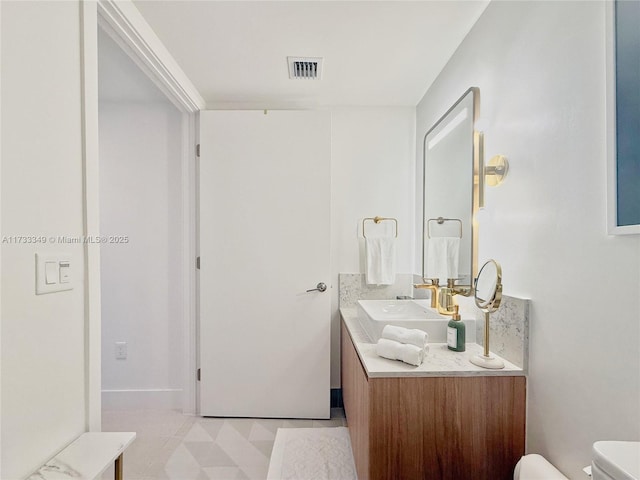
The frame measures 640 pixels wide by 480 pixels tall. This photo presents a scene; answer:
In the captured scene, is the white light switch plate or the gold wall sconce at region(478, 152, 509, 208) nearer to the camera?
the white light switch plate

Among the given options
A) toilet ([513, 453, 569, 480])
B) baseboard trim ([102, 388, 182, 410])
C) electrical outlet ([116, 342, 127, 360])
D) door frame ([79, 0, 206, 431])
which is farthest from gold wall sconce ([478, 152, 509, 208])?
electrical outlet ([116, 342, 127, 360])

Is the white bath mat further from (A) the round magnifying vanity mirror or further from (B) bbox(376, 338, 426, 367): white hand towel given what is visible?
(A) the round magnifying vanity mirror

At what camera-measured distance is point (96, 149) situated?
1.18m

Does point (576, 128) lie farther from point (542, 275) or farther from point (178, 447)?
point (178, 447)

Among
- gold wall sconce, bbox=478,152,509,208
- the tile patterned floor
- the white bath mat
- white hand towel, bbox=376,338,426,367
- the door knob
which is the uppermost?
gold wall sconce, bbox=478,152,509,208

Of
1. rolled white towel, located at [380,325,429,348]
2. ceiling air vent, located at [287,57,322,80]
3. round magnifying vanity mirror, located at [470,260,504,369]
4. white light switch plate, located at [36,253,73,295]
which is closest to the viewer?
white light switch plate, located at [36,253,73,295]

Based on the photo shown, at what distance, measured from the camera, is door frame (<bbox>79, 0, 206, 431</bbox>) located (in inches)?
44.2

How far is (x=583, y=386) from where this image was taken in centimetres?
97

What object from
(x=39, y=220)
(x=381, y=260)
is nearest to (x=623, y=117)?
(x=39, y=220)

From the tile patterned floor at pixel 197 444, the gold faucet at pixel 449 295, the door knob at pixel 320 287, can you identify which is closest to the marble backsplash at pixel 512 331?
the gold faucet at pixel 449 295

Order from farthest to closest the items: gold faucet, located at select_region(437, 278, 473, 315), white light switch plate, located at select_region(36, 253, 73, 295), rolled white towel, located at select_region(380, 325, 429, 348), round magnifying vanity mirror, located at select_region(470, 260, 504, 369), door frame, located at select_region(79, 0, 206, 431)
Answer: gold faucet, located at select_region(437, 278, 473, 315) → rolled white towel, located at select_region(380, 325, 429, 348) → round magnifying vanity mirror, located at select_region(470, 260, 504, 369) → door frame, located at select_region(79, 0, 206, 431) → white light switch plate, located at select_region(36, 253, 73, 295)

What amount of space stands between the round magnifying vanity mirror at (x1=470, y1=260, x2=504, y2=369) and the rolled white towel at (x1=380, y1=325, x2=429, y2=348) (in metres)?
0.19

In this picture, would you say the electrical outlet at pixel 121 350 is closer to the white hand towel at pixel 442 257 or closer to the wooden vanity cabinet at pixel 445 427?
the wooden vanity cabinet at pixel 445 427

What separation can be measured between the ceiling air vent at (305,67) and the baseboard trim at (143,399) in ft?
7.64
